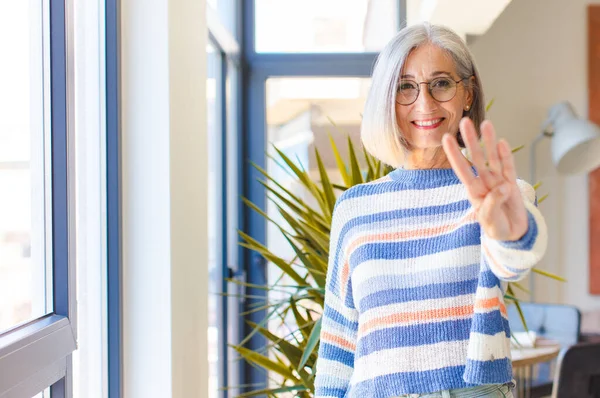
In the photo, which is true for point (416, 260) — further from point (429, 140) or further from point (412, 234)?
point (429, 140)

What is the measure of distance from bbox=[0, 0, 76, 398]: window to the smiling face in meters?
0.69

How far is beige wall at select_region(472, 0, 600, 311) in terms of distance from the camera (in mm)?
4773

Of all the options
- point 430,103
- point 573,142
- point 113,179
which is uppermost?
point 573,142

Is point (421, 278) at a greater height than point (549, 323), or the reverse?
point (421, 278)

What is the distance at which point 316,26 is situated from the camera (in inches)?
164

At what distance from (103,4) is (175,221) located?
0.56 meters

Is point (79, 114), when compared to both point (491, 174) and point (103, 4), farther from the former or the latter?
point (491, 174)

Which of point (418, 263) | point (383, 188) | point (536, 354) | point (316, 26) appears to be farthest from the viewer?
point (316, 26)

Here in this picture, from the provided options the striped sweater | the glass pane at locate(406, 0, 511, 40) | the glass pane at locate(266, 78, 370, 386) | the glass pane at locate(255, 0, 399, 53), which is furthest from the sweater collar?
the glass pane at locate(255, 0, 399, 53)

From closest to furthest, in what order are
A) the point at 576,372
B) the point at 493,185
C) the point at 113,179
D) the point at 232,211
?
the point at 493,185 → the point at 113,179 → the point at 576,372 → the point at 232,211

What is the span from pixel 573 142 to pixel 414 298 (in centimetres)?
309

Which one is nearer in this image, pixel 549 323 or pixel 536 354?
pixel 536 354

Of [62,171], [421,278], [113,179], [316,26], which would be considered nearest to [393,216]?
[421,278]

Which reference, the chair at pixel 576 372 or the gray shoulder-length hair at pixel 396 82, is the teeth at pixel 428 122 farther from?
the chair at pixel 576 372
